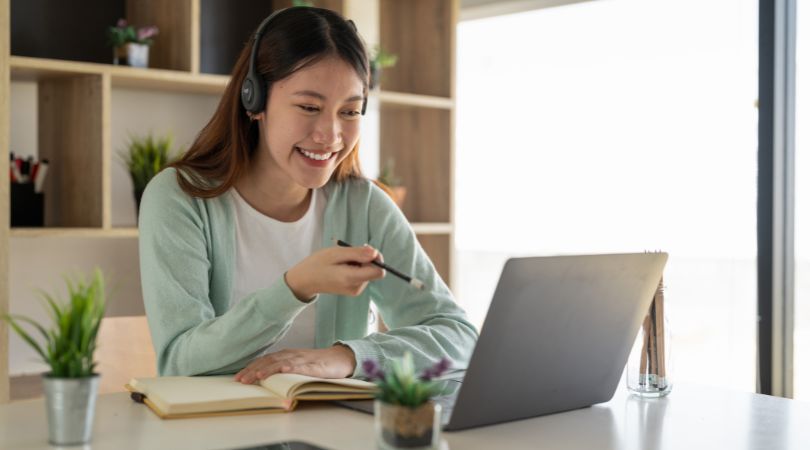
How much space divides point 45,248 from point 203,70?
2.35ft

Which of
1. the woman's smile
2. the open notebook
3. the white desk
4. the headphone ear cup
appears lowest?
the white desk

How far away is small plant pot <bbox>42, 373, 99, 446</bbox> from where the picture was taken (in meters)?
1.05

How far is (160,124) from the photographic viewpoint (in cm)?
303

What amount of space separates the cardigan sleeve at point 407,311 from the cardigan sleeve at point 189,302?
0.49ft

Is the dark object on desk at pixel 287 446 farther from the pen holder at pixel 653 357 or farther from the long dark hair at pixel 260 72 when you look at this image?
the long dark hair at pixel 260 72

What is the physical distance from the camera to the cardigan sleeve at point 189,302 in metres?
1.46

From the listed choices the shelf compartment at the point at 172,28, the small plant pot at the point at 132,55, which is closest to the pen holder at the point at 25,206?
the small plant pot at the point at 132,55

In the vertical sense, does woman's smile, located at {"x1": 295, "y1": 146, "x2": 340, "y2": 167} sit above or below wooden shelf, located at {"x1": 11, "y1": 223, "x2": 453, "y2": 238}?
above

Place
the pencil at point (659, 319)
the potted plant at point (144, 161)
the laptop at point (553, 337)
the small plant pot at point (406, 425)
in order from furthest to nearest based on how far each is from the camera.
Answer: the potted plant at point (144, 161) < the pencil at point (659, 319) < the laptop at point (553, 337) < the small plant pot at point (406, 425)

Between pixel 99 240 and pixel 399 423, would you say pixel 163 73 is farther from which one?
pixel 399 423

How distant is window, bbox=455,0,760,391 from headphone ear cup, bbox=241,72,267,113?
7.38 ft

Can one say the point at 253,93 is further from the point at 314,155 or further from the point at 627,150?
the point at 627,150

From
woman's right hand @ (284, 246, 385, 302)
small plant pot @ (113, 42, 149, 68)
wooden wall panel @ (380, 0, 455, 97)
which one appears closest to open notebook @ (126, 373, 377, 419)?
woman's right hand @ (284, 246, 385, 302)

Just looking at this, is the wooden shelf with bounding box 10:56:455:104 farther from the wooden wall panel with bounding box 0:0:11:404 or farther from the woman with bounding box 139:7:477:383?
the woman with bounding box 139:7:477:383
